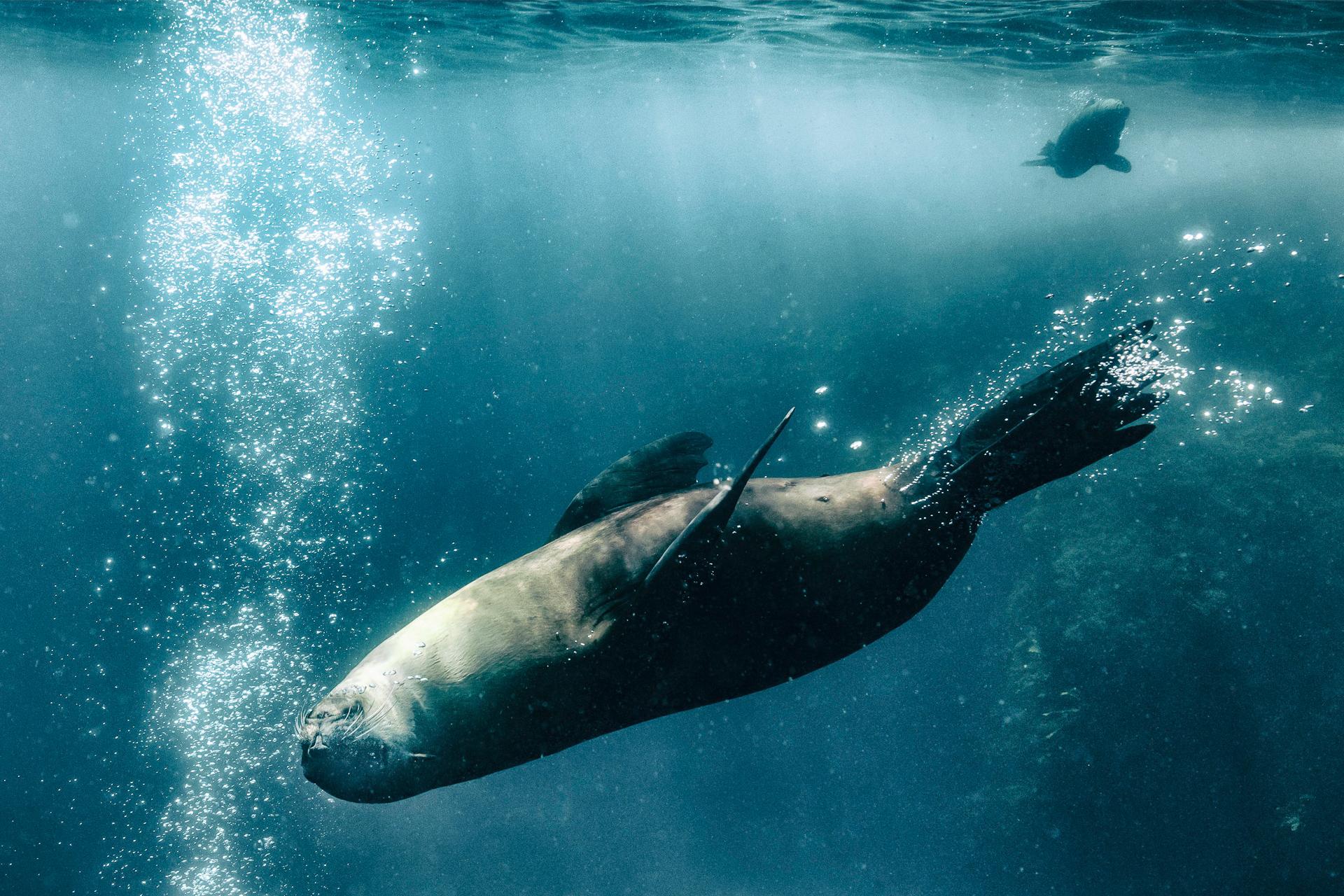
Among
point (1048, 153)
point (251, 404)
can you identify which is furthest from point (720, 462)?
point (251, 404)

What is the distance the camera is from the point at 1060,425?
8.45ft

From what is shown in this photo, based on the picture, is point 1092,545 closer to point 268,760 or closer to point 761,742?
point 761,742

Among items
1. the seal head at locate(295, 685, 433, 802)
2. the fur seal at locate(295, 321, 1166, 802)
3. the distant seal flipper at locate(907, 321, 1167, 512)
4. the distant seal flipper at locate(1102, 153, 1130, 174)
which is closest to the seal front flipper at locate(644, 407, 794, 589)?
the fur seal at locate(295, 321, 1166, 802)

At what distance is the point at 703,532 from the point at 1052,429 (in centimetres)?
155

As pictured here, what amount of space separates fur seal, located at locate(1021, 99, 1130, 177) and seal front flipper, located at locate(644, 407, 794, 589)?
10117 millimetres

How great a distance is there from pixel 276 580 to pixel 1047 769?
21741mm

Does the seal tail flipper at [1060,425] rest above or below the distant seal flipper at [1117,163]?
below

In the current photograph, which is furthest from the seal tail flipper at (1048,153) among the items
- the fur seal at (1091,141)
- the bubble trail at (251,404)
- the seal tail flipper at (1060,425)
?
the bubble trail at (251,404)

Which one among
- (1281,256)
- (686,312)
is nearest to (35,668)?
(686,312)

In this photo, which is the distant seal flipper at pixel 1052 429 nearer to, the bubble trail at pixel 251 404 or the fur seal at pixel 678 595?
the fur seal at pixel 678 595

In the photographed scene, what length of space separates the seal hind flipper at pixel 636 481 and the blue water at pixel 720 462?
10046 millimetres

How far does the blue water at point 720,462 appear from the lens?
10.0 metres

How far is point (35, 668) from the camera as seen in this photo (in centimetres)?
1909

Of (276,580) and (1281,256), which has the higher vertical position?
(1281,256)
